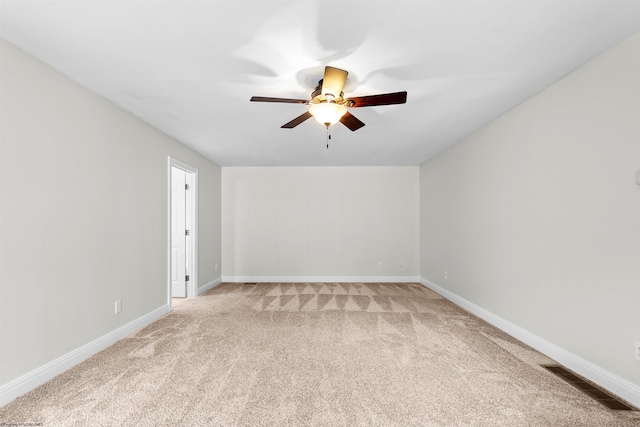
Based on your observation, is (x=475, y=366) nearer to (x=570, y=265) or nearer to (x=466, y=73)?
(x=570, y=265)

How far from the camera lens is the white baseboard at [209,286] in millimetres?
5218

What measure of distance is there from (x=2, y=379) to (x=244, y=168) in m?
4.86

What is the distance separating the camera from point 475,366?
251cm

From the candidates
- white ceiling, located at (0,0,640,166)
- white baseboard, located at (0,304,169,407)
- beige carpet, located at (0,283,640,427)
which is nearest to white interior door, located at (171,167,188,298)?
beige carpet, located at (0,283,640,427)

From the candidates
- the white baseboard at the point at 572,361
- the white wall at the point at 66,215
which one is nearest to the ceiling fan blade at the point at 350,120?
the white wall at the point at 66,215

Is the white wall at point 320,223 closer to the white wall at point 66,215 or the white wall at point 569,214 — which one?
the white wall at point 569,214

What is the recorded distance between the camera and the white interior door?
198 inches

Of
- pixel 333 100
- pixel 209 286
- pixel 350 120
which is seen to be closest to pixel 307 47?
pixel 333 100

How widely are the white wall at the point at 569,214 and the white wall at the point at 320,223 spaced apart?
7.33 feet

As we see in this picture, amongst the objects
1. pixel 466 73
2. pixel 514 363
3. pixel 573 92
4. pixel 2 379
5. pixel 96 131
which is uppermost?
pixel 466 73

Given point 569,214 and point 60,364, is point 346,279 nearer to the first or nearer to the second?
point 569,214

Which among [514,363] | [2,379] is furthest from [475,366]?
[2,379]

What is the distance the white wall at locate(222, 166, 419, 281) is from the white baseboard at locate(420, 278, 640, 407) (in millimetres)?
2529

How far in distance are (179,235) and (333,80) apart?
3.98 metres
